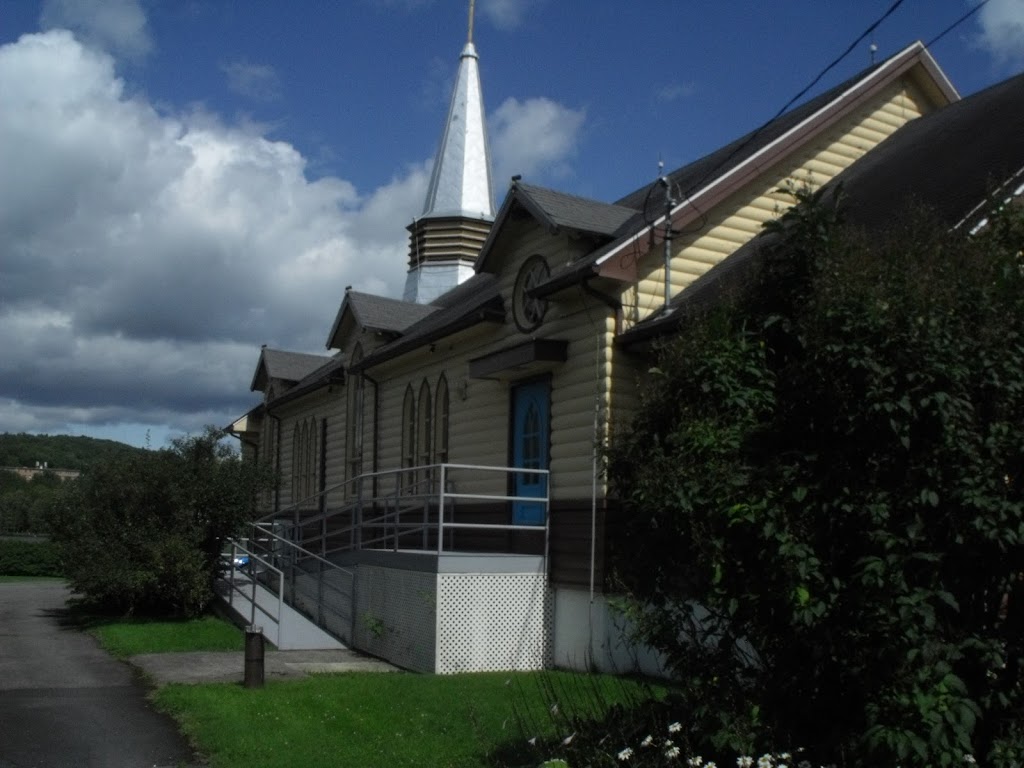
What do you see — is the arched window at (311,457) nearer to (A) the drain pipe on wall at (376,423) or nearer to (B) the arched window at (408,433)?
(A) the drain pipe on wall at (376,423)

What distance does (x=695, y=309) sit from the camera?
7.93 meters

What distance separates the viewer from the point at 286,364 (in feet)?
102

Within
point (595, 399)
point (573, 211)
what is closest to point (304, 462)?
point (573, 211)

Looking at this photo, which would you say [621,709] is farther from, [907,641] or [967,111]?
[967,111]

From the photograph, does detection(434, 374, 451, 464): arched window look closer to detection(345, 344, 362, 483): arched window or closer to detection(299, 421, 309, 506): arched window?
detection(345, 344, 362, 483): arched window

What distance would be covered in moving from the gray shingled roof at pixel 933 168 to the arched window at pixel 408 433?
24.7 ft

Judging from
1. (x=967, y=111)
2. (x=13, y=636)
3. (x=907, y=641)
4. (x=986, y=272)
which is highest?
(x=967, y=111)

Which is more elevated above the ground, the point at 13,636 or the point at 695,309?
the point at 695,309

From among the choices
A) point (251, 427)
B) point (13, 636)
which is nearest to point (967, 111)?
point (13, 636)

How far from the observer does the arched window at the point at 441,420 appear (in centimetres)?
1917

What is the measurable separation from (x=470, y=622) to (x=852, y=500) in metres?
8.39

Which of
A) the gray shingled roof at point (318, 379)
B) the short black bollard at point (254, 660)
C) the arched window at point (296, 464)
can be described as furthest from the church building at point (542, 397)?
the arched window at point (296, 464)

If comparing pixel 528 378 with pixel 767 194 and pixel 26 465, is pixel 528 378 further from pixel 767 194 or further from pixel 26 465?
pixel 26 465

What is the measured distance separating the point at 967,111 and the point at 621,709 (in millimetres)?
11717
